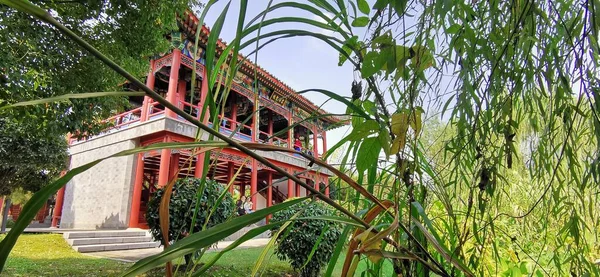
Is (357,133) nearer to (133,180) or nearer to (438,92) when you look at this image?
(438,92)

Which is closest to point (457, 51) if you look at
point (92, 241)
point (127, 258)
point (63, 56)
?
point (63, 56)

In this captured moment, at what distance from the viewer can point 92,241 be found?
5.11 metres

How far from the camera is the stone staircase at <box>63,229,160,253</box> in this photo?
16.2 feet

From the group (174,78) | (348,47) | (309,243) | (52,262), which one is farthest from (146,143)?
(348,47)

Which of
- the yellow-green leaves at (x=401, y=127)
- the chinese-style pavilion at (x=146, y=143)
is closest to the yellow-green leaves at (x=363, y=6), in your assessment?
the yellow-green leaves at (x=401, y=127)

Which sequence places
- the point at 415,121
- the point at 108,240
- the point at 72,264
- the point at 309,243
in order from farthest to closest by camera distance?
the point at 108,240 → the point at 72,264 → the point at 309,243 → the point at 415,121

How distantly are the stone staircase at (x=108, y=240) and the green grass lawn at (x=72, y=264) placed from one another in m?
0.12

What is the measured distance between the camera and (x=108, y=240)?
5.22m

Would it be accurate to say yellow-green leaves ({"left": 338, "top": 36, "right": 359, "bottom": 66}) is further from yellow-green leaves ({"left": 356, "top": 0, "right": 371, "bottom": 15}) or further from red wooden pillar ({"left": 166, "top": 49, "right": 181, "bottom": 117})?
red wooden pillar ({"left": 166, "top": 49, "right": 181, "bottom": 117})

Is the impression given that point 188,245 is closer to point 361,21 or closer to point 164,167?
point 361,21

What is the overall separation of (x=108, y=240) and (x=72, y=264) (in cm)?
150

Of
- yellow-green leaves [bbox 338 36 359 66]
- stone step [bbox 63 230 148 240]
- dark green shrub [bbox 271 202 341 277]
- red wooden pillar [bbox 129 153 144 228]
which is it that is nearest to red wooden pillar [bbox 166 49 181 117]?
red wooden pillar [bbox 129 153 144 228]

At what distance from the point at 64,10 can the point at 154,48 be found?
705 millimetres

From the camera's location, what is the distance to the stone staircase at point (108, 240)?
4949mm
